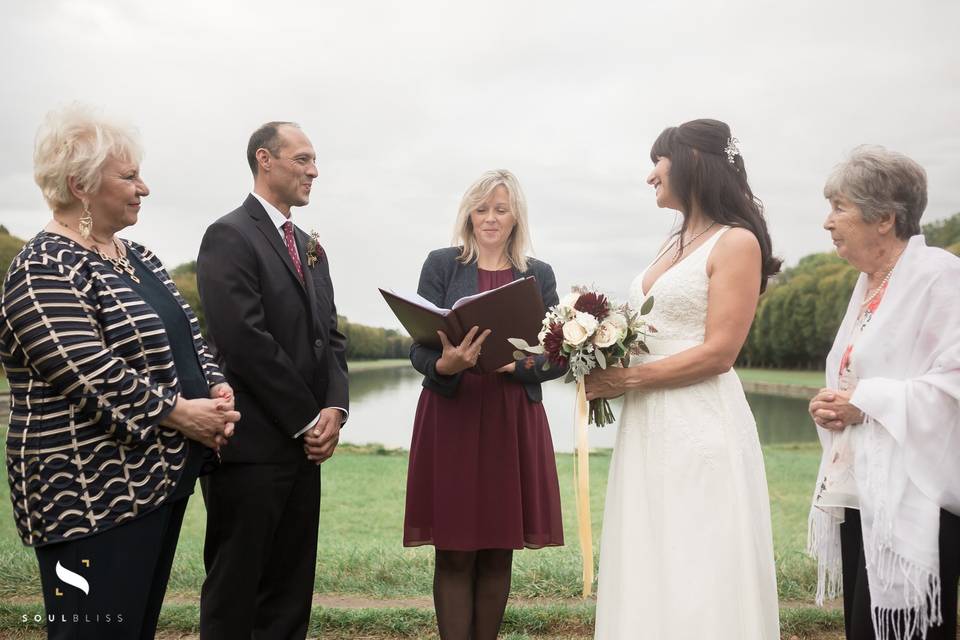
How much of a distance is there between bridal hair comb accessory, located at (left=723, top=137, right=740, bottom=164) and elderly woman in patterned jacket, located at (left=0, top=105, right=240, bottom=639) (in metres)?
2.29

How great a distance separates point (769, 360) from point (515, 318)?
1646 centimetres

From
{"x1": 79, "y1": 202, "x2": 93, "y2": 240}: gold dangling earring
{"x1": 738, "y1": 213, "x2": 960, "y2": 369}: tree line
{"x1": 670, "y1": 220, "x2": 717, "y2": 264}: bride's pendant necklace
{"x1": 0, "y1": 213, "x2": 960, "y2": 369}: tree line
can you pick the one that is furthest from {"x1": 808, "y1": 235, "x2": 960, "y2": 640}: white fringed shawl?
{"x1": 738, "y1": 213, "x2": 960, "y2": 369}: tree line

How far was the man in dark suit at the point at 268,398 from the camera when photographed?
338cm

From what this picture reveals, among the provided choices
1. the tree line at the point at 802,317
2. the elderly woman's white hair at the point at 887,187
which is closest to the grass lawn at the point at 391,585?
the elderly woman's white hair at the point at 887,187

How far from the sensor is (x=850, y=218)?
9.82 ft

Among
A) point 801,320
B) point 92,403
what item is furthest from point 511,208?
point 801,320

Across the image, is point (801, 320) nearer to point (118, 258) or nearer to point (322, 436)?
point (322, 436)

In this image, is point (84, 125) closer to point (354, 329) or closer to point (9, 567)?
point (9, 567)

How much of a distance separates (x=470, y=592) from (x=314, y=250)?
1.91m

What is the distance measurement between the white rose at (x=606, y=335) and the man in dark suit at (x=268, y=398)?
1.34 m

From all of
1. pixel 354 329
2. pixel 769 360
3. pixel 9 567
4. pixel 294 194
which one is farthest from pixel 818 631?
pixel 769 360

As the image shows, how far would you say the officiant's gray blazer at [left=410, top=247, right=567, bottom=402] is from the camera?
3826mm

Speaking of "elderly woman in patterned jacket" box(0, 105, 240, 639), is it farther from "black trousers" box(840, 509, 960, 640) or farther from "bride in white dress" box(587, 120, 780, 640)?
"black trousers" box(840, 509, 960, 640)

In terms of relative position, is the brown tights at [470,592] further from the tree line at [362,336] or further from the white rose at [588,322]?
the tree line at [362,336]
